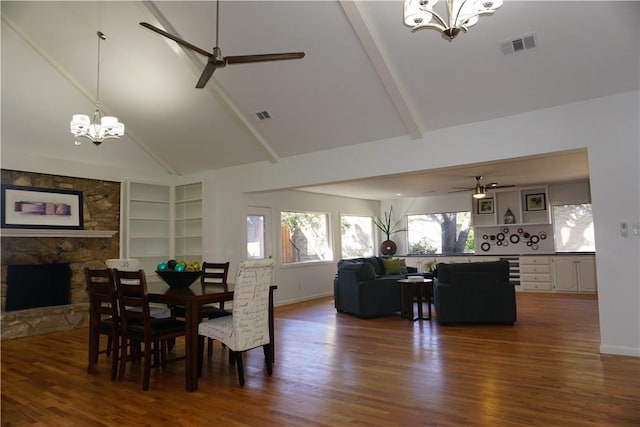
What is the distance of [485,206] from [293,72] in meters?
6.87

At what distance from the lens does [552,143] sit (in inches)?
171

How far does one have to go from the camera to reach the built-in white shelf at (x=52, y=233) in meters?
5.27

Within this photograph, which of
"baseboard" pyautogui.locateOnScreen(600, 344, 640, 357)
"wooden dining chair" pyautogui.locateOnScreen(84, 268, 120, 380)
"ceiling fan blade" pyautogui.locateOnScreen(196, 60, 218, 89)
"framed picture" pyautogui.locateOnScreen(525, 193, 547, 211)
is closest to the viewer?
"ceiling fan blade" pyautogui.locateOnScreen(196, 60, 218, 89)

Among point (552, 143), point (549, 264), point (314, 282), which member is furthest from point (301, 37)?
point (549, 264)

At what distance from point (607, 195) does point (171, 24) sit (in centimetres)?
490

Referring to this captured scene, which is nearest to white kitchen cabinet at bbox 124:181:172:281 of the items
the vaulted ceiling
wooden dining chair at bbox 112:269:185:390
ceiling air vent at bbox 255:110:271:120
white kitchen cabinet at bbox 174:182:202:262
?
white kitchen cabinet at bbox 174:182:202:262

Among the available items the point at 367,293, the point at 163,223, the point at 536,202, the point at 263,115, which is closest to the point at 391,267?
the point at 367,293

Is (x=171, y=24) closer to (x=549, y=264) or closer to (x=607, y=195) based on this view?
(x=607, y=195)

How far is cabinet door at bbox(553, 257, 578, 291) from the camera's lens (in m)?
8.33

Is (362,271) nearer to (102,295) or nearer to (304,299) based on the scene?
(304,299)

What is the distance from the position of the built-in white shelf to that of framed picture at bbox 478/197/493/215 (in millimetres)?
7931

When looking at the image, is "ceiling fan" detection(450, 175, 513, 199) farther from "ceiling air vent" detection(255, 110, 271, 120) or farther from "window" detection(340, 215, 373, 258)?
"ceiling air vent" detection(255, 110, 271, 120)

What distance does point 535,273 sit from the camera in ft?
28.6

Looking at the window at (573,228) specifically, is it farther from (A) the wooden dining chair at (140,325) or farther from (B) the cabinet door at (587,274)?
(A) the wooden dining chair at (140,325)
